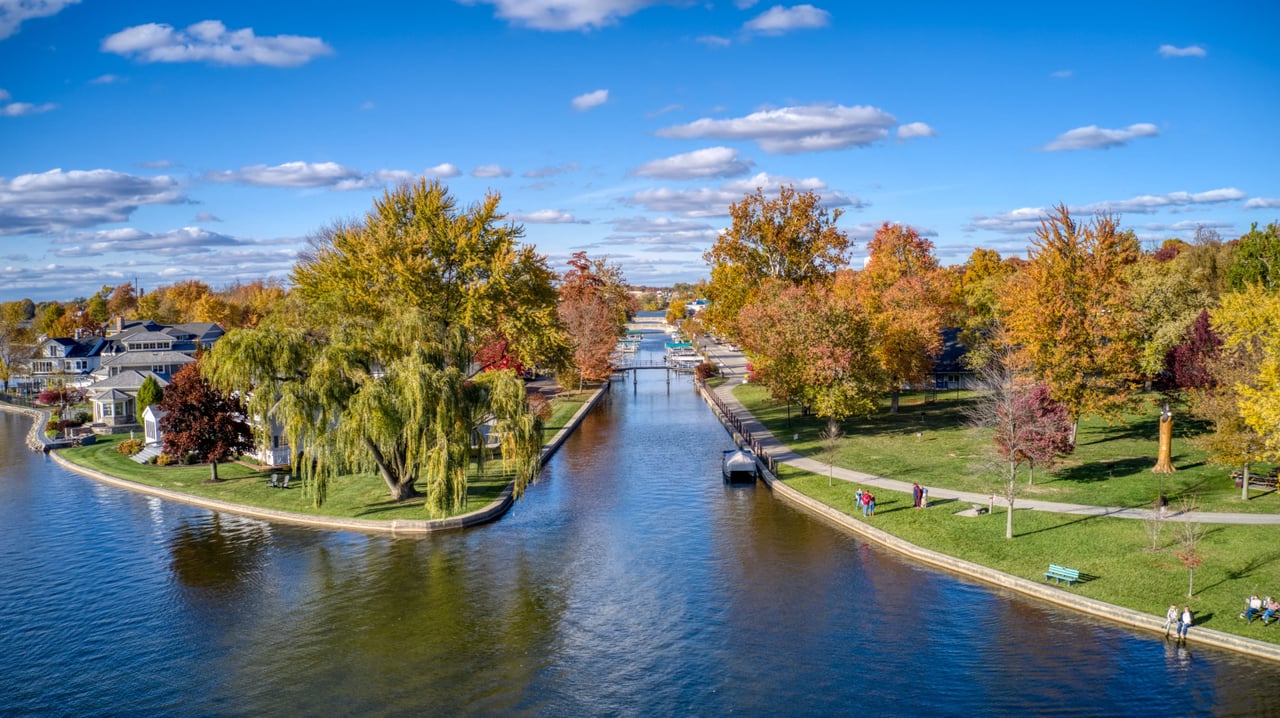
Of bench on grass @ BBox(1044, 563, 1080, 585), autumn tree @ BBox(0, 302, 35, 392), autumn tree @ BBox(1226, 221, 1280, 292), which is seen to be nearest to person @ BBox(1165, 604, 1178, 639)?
bench on grass @ BBox(1044, 563, 1080, 585)

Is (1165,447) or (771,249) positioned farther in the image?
(771,249)

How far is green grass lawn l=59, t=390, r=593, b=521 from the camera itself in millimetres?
39750

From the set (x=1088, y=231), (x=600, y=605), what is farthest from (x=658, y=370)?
(x=600, y=605)

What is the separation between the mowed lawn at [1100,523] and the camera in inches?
1045

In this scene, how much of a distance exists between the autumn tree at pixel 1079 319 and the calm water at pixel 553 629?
1716 centimetres

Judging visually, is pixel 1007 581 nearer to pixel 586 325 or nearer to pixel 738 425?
pixel 738 425

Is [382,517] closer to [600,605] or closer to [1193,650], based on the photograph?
[600,605]

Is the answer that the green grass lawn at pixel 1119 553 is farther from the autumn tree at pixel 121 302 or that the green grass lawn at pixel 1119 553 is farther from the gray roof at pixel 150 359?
the autumn tree at pixel 121 302

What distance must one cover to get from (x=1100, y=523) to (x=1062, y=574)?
6571 millimetres

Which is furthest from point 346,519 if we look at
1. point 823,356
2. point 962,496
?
point 823,356

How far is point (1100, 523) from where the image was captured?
32906 millimetres

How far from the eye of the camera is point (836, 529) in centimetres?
3697

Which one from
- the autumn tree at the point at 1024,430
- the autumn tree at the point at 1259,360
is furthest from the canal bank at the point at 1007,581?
the autumn tree at the point at 1259,360

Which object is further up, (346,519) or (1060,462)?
(1060,462)
